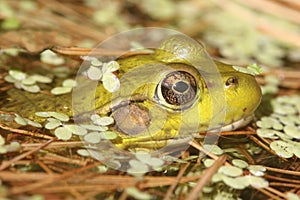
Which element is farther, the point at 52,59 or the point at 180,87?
the point at 52,59

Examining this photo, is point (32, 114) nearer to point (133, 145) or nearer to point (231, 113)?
point (133, 145)

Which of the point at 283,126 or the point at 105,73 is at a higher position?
the point at 105,73

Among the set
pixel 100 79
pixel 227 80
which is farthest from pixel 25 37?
pixel 227 80

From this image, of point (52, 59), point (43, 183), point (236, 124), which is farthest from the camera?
point (52, 59)

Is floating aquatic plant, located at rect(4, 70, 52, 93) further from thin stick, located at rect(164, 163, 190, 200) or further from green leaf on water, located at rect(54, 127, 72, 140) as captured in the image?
thin stick, located at rect(164, 163, 190, 200)

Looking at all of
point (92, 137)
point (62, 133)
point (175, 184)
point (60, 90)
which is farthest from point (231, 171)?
point (60, 90)

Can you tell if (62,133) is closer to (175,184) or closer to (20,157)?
(20,157)
